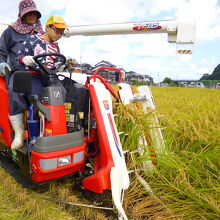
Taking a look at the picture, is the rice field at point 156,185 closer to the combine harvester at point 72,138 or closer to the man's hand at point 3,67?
the combine harvester at point 72,138

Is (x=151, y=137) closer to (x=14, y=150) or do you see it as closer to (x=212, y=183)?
(x=212, y=183)

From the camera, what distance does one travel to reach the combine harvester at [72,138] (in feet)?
6.72

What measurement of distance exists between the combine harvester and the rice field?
170 millimetres

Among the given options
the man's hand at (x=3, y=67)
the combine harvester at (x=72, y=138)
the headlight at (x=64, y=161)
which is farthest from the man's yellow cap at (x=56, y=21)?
the headlight at (x=64, y=161)

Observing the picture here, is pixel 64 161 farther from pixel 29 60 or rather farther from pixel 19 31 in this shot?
pixel 19 31

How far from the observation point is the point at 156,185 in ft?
7.96

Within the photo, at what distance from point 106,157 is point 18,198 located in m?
0.98

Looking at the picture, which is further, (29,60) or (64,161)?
(29,60)

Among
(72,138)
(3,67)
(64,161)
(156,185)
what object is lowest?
(156,185)

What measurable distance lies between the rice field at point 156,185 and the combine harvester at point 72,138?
170 mm

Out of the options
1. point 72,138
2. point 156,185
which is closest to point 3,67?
point 72,138

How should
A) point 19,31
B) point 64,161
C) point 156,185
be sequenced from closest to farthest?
point 64,161 → point 156,185 → point 19,31

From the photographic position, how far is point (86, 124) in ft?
8.35

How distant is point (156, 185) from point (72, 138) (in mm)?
985
